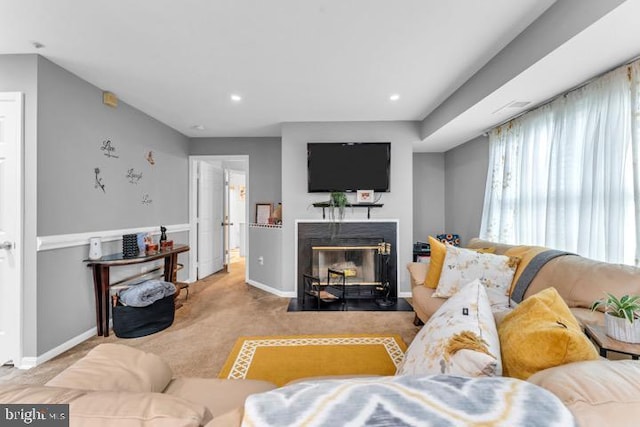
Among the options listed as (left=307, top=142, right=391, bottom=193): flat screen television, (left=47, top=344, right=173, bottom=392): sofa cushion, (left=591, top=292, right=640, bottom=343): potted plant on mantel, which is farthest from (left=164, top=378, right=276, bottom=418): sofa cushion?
(left=307, top=142, right=391, bottom=193): flat screen television

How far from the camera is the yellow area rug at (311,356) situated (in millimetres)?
2072

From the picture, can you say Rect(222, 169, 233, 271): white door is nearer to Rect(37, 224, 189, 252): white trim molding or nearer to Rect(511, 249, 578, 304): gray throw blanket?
Rect(37, 224, 189, 252): white trim molding

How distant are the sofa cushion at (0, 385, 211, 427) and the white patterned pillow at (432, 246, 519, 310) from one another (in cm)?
224

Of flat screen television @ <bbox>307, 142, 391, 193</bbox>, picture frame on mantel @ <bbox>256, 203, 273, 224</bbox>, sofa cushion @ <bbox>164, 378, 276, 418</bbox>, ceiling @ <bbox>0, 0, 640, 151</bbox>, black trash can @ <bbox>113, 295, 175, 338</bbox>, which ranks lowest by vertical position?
black trash can @ <bbox>113, 295, 175, 338</bbox>

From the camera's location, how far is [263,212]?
15.1ft

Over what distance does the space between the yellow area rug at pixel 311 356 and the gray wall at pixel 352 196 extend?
4.64ft

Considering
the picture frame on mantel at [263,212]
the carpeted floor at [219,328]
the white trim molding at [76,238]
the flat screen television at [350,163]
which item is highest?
the flat screen television at [350,163]

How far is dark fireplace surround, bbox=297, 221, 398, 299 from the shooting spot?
3.81 m

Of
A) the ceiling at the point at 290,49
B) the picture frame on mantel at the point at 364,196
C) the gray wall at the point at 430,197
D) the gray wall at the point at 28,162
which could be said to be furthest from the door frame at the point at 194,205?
the gray wall at the point at 430,197

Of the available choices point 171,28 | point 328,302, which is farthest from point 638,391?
point 328,302

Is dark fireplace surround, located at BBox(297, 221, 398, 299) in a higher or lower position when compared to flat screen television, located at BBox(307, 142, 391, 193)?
lower

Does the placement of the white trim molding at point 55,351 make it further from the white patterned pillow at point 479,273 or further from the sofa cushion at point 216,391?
the white patterned pillow at point 479,273

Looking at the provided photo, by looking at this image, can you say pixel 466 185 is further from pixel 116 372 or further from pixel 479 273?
pixel 116 372

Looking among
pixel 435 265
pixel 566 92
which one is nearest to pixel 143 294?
pixel 435 265
